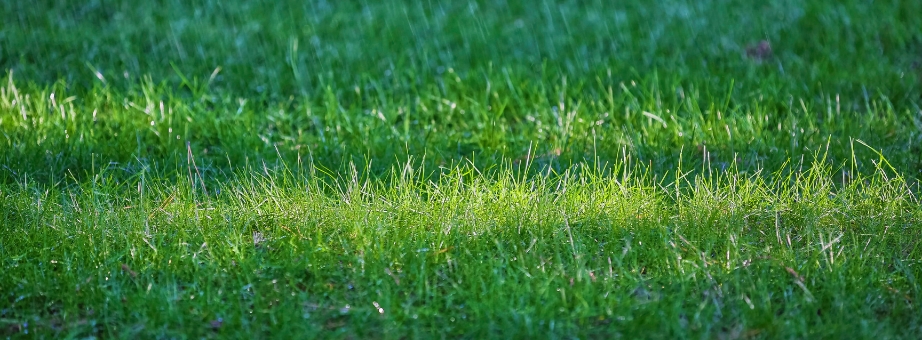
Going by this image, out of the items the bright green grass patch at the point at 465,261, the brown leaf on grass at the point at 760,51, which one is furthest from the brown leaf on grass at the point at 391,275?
the brown leaf on grass at the point at 760,51

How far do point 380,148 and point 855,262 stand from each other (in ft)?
7.46

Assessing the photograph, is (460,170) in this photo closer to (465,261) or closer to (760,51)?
(465,261)

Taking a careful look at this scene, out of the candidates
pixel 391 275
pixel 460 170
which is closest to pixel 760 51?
pixel 460 170

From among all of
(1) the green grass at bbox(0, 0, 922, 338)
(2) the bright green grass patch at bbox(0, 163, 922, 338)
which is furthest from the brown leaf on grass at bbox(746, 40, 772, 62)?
(2) the bright green grass patch at bbox(0, 163, 922, 338)

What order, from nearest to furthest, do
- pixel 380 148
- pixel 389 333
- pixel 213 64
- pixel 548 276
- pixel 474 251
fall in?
1. pixel 389 333
2. pixel 548 276
3. pixel 474 251
4. pixel 380 148
5. pixel 213 64

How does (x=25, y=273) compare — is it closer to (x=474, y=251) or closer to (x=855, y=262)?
(x=474, y=251)

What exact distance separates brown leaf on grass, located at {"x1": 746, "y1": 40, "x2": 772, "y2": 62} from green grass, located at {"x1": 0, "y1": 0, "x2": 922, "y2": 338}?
2.0 inches

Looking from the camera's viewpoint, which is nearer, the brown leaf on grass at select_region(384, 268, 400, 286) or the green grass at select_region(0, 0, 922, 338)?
the green grass at select_region(0, 0, 922, 338)

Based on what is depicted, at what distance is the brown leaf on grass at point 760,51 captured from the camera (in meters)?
5.76

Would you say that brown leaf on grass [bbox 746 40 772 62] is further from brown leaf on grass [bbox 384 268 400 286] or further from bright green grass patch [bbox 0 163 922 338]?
brown leaf on grass [bbox 384 268 400 286]

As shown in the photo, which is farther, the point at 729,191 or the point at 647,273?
the point at 729,191

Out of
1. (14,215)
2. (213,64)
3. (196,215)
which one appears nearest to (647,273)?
(196,215)

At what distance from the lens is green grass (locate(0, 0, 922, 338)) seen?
2830mm

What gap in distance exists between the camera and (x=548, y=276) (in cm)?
298
